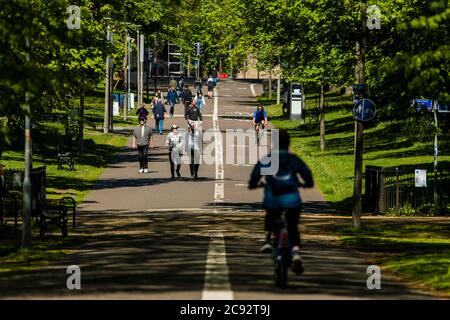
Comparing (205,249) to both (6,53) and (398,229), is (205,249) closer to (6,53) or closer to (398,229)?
(6,53)

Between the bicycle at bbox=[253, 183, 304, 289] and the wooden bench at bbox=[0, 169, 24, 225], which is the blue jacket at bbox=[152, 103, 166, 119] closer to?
the wooden bench at bbox=[0, 169, 24, 225]

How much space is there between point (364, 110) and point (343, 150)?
85.3 ft

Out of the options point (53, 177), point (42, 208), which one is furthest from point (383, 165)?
point (42, 208)

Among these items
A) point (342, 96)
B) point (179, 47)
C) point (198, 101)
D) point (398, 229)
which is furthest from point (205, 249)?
point (179, 47)

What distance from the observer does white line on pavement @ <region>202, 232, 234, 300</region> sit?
13602 millimetres

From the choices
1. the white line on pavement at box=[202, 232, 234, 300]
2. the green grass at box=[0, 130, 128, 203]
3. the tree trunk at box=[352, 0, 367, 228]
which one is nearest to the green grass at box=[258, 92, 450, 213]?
the tree trunk at box=[352, 0, 367, 228]

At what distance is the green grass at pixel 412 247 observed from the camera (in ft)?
57.5

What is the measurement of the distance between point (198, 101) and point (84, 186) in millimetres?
37015

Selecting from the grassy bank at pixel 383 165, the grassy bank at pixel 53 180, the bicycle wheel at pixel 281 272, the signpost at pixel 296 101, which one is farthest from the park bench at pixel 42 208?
the signpost at pixel 296 101

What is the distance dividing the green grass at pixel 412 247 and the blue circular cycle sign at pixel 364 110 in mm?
2467

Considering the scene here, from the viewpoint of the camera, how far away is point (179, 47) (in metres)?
123

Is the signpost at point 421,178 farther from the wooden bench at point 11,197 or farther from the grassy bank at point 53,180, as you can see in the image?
the wooden bench at point 11,197

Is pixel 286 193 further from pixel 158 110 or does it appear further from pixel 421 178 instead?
pixel 158 110

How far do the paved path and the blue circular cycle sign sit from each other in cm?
275
